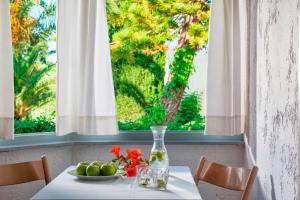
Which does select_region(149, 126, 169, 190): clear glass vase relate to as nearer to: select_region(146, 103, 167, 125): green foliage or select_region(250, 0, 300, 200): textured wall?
select_region(250, 0, 300, 200): textured wall

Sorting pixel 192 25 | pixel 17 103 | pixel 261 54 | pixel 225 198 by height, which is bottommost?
pixel 225 198

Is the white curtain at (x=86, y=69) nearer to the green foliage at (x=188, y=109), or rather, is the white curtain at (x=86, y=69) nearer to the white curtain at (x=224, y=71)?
the green foliage at (x=188, y=109)

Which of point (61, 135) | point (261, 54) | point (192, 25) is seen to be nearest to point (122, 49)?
point (192, 25)

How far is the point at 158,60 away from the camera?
3812 millimetres

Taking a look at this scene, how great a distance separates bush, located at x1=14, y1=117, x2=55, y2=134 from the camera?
3.52 m

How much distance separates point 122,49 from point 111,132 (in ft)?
2.06

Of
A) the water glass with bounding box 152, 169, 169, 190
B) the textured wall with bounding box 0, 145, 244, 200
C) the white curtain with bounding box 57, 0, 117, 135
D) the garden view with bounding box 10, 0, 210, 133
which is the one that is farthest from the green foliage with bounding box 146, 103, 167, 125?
the water glass with bounding box 152, 169, 169, 190

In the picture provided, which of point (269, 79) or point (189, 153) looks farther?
point (189, 153)

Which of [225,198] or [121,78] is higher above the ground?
[121,78]

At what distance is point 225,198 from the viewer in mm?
3672

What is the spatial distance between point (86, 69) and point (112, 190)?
4.57ft

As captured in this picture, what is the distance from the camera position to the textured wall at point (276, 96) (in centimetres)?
221

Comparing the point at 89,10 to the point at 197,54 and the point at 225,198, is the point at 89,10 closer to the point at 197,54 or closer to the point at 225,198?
the point at 197,54

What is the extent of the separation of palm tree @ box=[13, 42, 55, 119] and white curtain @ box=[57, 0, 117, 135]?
0.16 meters
